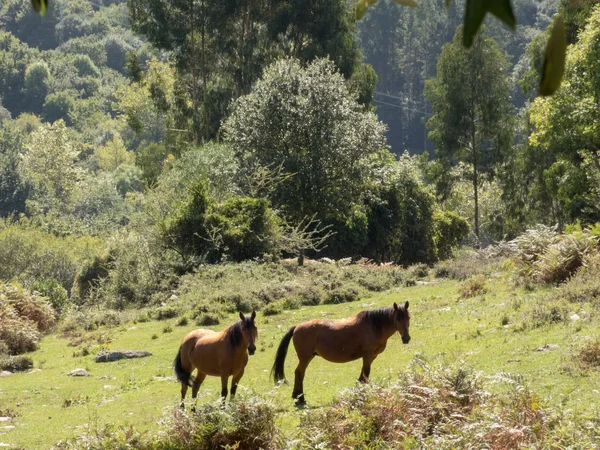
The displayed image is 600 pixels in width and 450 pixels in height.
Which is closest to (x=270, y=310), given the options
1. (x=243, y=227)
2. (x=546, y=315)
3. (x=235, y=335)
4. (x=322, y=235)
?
(x=243, y=227)

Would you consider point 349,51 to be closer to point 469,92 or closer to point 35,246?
point 469,92

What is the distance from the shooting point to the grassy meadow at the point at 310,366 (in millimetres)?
11109

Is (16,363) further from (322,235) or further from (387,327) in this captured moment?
(322,235)

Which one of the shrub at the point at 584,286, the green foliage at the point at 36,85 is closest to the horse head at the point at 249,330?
the shrub at the point at 584,286

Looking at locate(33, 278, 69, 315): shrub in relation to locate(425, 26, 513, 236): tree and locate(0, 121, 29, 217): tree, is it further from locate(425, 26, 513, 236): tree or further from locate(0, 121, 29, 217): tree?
locate(0, 121, 29, 217): tree

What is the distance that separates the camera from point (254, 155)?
34094 mm

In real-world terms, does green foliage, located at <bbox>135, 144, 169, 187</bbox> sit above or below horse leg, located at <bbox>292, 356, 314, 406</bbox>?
above

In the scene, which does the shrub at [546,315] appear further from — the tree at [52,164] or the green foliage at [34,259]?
the tree at [52,164]

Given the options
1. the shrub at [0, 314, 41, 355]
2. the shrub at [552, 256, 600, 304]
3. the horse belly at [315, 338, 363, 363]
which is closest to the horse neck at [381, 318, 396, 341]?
the horse belly at [315, 338, 363, 363]

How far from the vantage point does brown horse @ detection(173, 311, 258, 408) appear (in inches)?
428

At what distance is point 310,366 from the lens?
15.1 m

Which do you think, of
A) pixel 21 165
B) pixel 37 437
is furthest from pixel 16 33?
pixel 37 437

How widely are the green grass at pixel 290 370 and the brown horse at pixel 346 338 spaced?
16.2 inches

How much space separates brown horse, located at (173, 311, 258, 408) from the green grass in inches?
13.4
